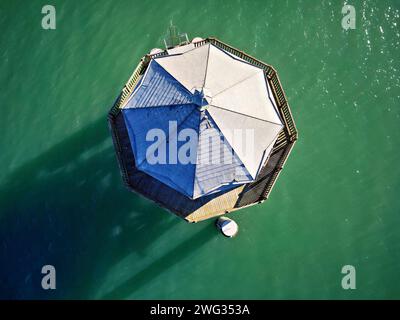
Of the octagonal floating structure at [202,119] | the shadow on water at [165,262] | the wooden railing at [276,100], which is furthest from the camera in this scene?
the shadow on water at [165,262]

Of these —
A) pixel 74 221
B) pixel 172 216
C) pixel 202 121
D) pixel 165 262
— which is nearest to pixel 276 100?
pixel 202 121

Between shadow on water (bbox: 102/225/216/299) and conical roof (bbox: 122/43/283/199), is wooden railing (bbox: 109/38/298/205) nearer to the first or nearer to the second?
conical roof (bbox: 122/43/283/199)

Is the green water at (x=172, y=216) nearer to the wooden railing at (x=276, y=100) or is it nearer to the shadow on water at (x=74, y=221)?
the shadow on water at (x=74, y=221)

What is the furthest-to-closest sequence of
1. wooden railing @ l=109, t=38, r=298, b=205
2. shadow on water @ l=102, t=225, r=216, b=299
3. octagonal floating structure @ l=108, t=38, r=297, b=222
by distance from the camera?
shadow on water @ l=102, t=225, r=216, b=299
wooden railing @ l=109, t=38, r=298, b=205
octagonal floating structure @ l=108, t=38, r=297, b=222

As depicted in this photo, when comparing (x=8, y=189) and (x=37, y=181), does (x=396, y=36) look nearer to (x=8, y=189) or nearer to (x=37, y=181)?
(x=37, y=181)

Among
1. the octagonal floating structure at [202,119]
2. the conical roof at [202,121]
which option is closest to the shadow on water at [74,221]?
the octagonal floating structure at [202,119]

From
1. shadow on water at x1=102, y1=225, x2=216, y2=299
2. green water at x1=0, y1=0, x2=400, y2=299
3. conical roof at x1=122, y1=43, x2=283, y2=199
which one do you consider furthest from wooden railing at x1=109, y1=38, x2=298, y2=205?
shadow on water at x1=102, y1=225, x2=216, y2=299
